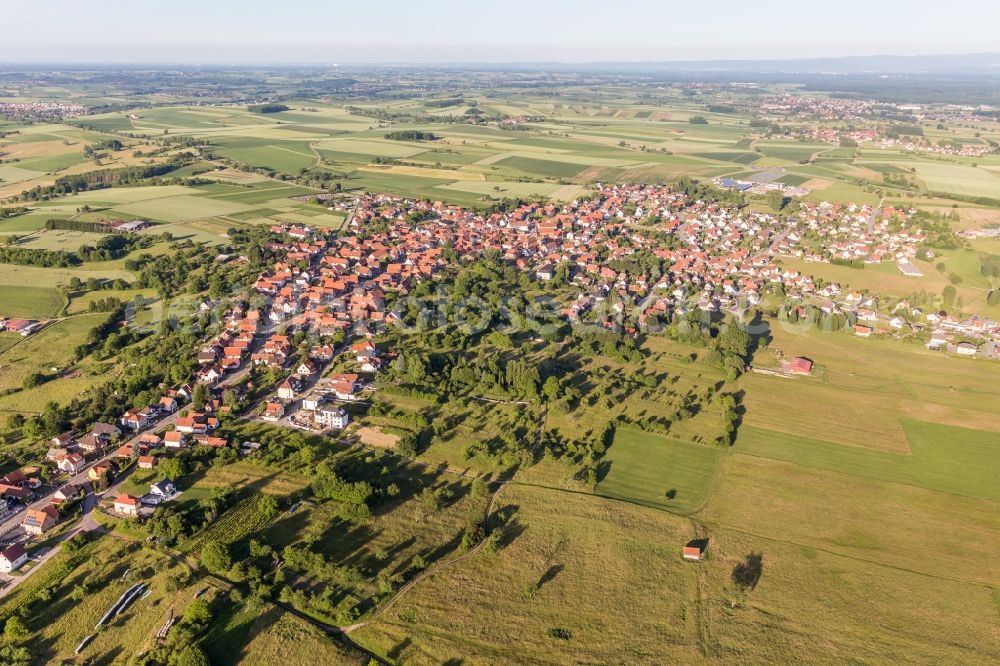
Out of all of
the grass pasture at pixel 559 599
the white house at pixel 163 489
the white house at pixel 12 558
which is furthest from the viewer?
the white house at pixel 163 489

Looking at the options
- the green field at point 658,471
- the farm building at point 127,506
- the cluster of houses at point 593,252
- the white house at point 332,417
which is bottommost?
the green field at point 658,471

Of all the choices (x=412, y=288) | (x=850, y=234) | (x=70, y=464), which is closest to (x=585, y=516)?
(x=70, y=464)

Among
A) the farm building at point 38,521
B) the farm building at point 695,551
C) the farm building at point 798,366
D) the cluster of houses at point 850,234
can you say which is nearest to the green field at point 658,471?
the farm building at point 695,551

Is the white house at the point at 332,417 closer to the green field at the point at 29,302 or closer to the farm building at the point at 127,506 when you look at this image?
the farm building at the point at 127,506

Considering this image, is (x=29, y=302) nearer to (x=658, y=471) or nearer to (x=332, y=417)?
(x=332, y=417)

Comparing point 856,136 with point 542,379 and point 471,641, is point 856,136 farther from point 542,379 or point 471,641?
point 471,641

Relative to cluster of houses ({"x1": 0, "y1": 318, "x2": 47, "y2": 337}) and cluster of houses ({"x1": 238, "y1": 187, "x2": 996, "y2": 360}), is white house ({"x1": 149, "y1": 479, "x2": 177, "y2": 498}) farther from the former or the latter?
cluster of houses ({"x1": 0, "y1": 318, "x2": 47, "y2": 337})

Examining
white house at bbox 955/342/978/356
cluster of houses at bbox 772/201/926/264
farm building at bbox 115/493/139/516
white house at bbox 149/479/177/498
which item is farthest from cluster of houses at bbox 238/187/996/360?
white house at bbox 955/342/978/356

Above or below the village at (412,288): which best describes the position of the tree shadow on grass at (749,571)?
below

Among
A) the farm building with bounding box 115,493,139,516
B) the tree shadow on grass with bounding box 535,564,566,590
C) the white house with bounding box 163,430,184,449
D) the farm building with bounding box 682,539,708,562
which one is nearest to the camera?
the tree shadow on grass with bounding box 535,564,566,590

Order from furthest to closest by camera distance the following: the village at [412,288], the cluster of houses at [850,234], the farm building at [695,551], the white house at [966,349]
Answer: the cluster of houses at [850,234] → the white house at [966,349] → the village at [412,288] → the farm building at [695,551]

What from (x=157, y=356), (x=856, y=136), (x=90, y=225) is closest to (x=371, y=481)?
(x=157, y=356)
